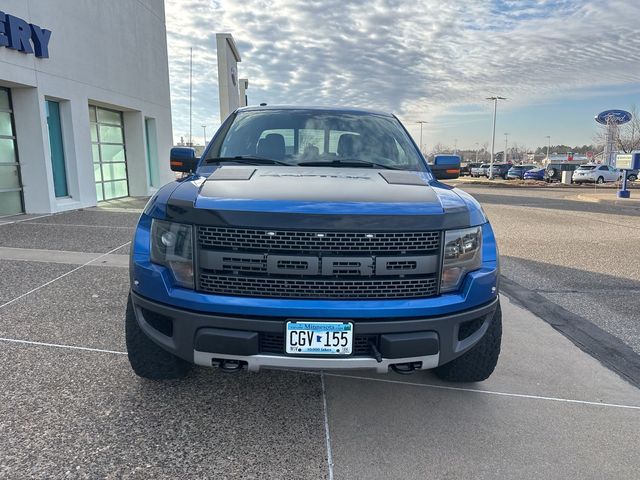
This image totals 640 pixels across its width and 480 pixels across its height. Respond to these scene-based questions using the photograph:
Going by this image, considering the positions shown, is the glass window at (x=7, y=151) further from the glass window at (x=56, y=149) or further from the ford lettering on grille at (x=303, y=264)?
the ford lettering on grille at (x=303, y=264)

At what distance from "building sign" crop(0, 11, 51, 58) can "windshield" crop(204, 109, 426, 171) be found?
8.08 meters

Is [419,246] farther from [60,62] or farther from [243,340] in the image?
[60,62]

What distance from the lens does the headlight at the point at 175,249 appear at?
7.64 feet

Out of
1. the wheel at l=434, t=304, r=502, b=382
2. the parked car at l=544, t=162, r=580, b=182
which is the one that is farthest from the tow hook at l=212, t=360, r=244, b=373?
the parked car at l=544, t=162, r=580, b=182

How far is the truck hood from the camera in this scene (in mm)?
2277

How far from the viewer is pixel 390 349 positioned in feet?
7.34

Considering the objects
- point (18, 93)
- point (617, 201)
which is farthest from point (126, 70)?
point (617, 201)

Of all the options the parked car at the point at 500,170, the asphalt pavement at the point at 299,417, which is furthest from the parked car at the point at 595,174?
the asphalt pavement at the point at 299,417

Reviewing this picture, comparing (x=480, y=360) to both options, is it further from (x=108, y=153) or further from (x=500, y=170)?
(x=500, y=170)

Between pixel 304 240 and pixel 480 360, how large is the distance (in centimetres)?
144

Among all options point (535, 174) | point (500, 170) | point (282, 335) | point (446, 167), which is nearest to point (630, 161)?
point (446, 167)

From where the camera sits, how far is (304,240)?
2.25 meters

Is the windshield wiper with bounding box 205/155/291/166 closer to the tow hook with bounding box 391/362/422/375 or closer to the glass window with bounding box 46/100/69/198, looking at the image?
the tow hook with bounding box 391/362/422/375

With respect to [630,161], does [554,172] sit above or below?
below
